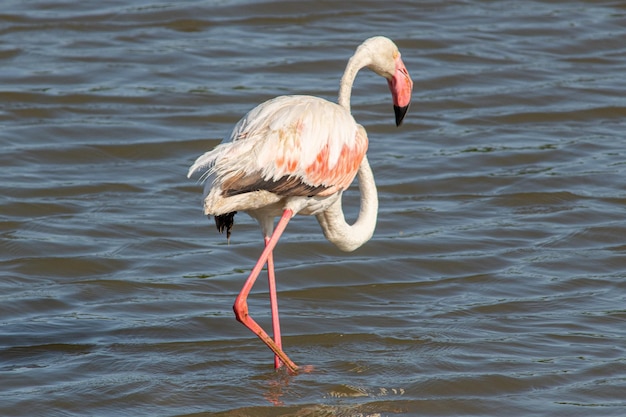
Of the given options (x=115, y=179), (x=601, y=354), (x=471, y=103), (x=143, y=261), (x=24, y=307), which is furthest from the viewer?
(x=471, y=103)

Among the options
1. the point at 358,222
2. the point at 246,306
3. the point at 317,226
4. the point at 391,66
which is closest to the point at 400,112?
the point at 391,66

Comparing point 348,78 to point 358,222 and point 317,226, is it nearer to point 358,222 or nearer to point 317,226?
point 358,222

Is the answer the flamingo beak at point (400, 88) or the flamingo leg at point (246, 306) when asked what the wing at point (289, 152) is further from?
the flamingo beak at point (400, 88)

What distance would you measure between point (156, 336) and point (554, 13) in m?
9.97

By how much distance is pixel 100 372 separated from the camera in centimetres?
704

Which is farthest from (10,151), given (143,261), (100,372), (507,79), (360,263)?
(507,79)

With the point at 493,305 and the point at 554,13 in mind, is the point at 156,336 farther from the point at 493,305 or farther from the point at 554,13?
the point at 554,13

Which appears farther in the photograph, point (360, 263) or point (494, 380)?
point (360, 263)

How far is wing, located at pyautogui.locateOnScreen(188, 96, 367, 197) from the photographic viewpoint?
6.38 m

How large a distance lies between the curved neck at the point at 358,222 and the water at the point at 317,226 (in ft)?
2.25

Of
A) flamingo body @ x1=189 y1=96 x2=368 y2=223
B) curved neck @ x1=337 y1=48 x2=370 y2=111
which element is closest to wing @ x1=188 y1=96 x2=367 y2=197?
flamingo body @ x1=189 y1=96 x2=368 y2=223

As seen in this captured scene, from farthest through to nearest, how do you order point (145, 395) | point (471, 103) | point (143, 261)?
point (471, 103), point (143, 261), point (145, 395)

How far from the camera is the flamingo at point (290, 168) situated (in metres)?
6.41

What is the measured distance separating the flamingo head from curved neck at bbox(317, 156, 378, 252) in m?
0.56
